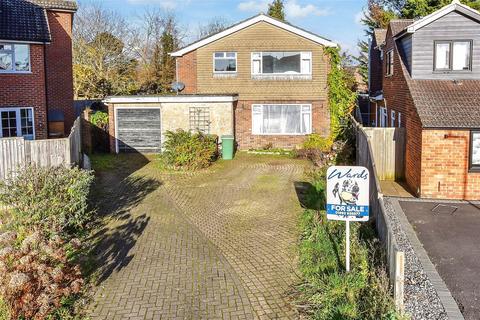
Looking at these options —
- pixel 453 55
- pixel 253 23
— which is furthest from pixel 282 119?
pixel 453 55

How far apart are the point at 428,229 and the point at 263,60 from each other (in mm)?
15868

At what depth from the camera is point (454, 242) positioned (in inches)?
424

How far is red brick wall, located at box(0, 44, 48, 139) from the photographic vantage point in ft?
64.6

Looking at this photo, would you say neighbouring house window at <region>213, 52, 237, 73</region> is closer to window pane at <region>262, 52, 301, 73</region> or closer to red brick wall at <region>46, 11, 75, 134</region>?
window pane at <region>262, 52, 301, 73</region>

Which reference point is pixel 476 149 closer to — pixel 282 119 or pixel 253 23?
pixel 282 119

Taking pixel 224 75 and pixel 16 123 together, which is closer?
pixel 16 123

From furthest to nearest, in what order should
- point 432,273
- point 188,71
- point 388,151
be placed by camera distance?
point 188,71
point 388,151
point 432,273

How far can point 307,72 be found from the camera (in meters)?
25.1

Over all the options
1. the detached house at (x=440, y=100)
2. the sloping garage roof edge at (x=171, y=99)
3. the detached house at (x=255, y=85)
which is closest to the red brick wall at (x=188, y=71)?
the detached house at (x=255, y=85)

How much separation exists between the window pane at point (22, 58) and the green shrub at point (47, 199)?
10.5 meters

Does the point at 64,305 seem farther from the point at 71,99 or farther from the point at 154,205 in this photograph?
the point at 71,99

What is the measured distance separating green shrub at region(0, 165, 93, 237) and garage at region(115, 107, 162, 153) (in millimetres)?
12746

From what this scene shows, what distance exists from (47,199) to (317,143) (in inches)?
644

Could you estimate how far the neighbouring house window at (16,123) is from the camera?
64.6ft
